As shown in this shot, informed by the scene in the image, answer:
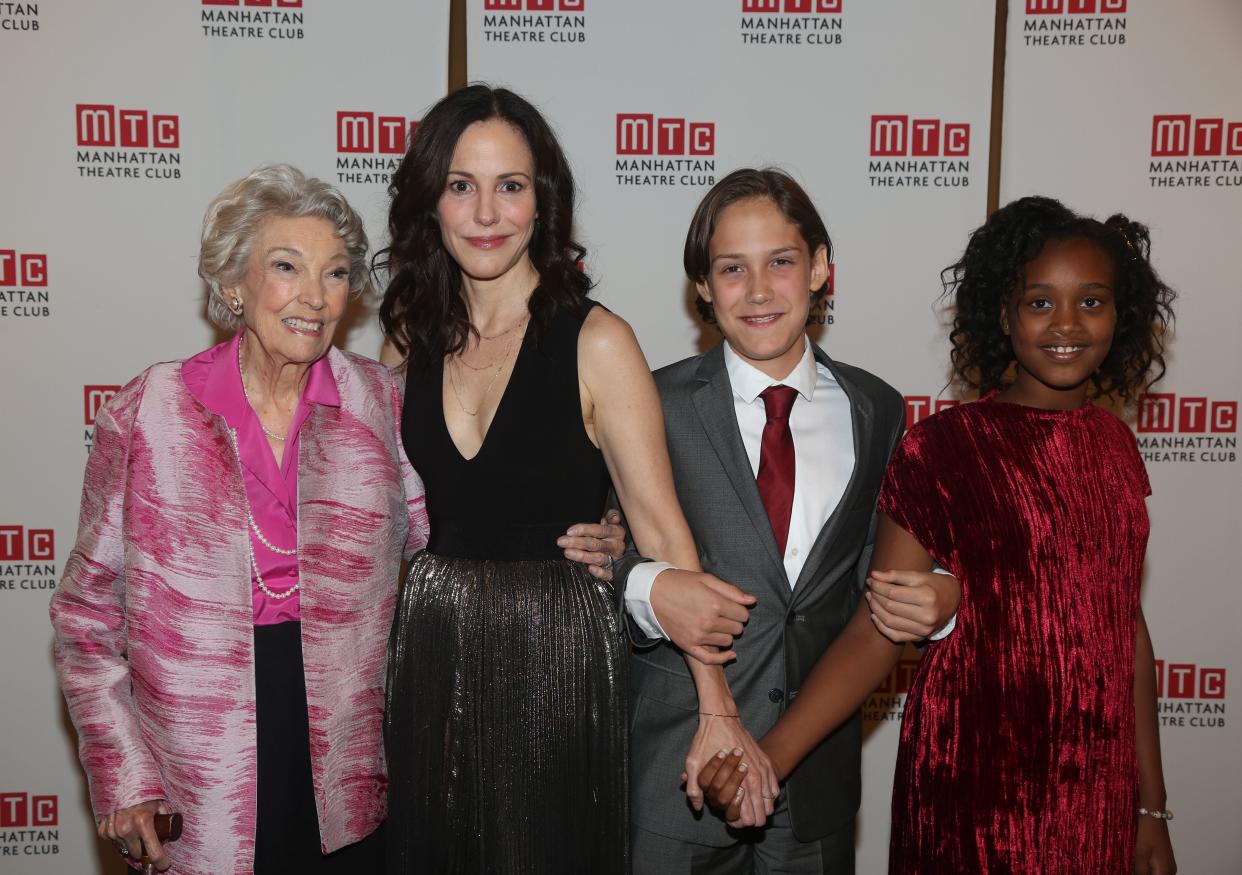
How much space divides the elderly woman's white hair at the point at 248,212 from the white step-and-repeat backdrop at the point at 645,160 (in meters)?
1.15

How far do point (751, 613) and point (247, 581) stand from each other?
0.87 meters

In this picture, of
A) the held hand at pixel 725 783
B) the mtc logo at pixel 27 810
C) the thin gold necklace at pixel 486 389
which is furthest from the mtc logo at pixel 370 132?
the mtc logo at pixel 27 810

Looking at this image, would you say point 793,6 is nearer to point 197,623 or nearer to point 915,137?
point 915,137

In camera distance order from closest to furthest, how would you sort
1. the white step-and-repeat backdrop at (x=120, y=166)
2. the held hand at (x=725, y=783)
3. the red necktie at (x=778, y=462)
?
1. the held hand at (x=725, y=783)
2. the red necktie at (x=778, y=462)
3. the white step-and-repeat backdrop at (x=120, y=166)

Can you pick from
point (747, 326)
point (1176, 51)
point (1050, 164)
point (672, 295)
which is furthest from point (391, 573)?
point (1176, 51)

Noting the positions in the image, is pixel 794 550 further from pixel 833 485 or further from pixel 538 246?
pixel 538 246

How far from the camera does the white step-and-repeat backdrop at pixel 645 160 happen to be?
2684 mm

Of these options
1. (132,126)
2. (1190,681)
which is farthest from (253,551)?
(1190,681)

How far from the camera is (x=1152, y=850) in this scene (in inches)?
64.0

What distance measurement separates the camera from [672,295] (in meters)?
2.83

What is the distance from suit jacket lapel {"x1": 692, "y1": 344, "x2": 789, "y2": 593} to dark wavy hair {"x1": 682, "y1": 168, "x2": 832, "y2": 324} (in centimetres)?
21

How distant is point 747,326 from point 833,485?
1.09 ft

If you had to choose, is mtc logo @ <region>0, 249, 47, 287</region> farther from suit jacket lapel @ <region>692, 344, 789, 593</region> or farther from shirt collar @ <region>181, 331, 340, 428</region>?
suit jacket lapel @ <region>692, 344, 789, 593</region>

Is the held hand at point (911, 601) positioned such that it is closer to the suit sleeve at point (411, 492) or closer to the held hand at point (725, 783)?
the held hand at point (725, 783)
